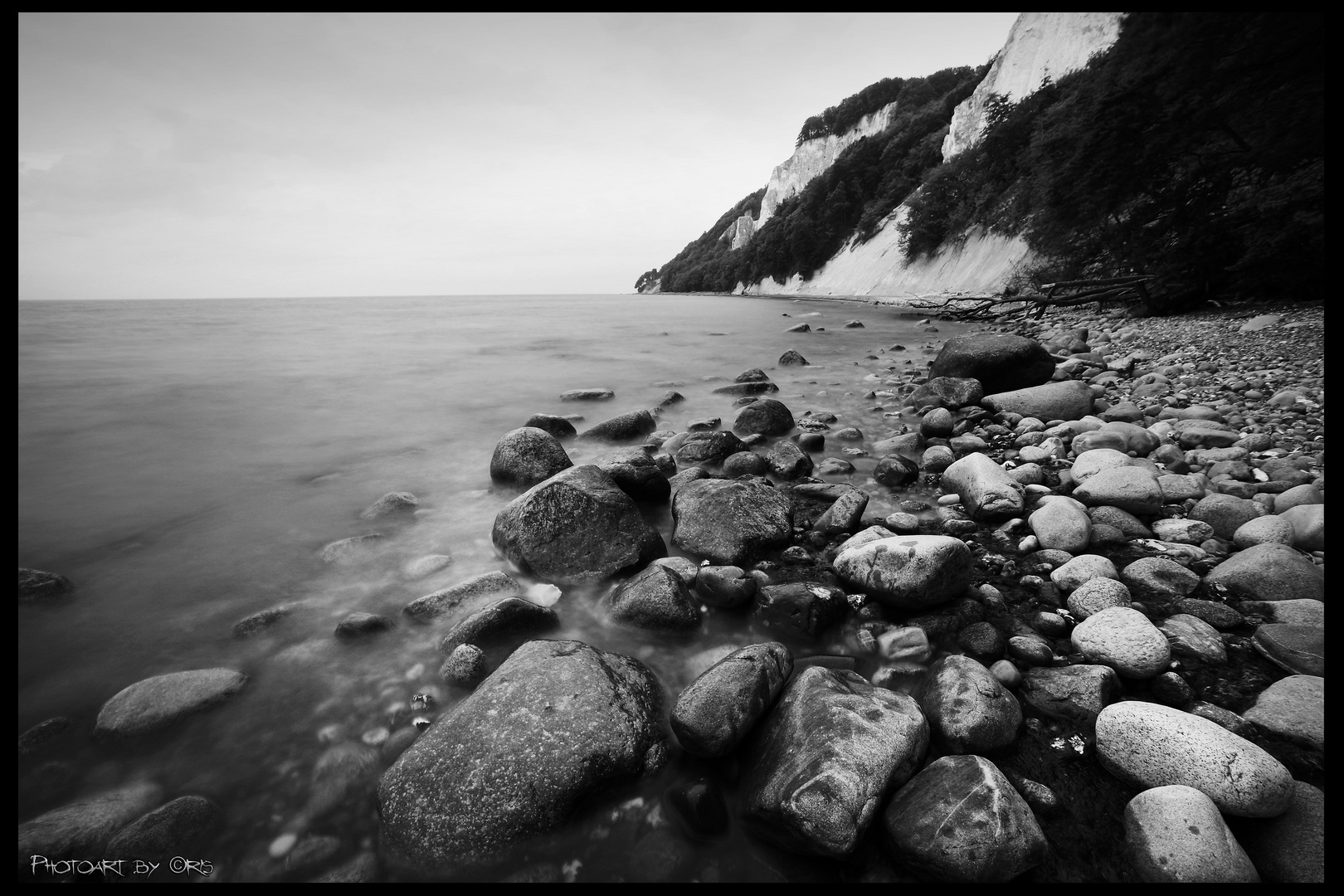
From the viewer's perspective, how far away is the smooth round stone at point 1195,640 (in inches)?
94.1

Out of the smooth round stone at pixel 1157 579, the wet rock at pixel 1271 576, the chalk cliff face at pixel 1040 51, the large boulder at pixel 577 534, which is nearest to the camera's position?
the wet rock at pixel 1271 576

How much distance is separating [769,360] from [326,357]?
13240mm

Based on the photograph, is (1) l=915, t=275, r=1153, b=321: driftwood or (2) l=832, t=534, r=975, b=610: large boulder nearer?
(2) l=832, t=534, r=975, b=610: large boulder

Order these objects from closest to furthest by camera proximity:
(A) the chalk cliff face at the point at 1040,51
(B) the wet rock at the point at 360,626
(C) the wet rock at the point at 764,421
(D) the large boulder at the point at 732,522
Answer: (B) the wet rock at the point at 360,626 → (D) the large boulder at the point at 732,522 → (C) the wet rock at the point at 764,421 → (A) the chalk cliff face at the point at 1040,51

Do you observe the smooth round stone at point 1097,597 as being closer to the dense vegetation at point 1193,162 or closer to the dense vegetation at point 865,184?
the dense vegetation at point 1193,162

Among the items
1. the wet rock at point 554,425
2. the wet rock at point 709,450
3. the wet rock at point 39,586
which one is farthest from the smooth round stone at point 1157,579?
the wet rock at point 39,586

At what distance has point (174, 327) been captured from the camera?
26797 mm

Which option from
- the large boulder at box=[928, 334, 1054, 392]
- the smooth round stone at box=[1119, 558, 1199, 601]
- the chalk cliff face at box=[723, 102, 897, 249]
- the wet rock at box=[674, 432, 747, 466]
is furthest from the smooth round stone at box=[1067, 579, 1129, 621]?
the chalk cliff face at box=[723, 102, 897, 249]

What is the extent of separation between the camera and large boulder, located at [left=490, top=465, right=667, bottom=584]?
3605mm

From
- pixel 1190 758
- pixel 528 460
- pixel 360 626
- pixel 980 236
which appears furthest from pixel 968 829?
pixel 980 236

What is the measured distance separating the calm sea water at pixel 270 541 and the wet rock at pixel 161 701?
0.08 meters

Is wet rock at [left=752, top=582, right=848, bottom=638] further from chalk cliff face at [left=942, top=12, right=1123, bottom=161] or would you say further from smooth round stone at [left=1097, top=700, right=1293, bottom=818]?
chalk cliff face at [left=942, top=12, right=1123, bottom=161]

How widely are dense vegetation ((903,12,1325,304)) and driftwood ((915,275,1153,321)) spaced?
0.49 metres
